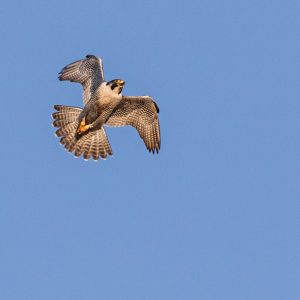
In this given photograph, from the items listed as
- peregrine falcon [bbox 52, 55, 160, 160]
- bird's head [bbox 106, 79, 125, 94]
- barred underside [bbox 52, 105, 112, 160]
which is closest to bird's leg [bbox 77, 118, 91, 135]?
peregrine falcon [bbox 52, 55, 160, 160]

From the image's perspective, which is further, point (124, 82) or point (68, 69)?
point (68, 69)

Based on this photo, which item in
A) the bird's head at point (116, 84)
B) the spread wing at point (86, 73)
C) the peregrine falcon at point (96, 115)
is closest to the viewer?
the bird's head at point (116, 84)

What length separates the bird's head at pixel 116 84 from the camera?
63.6ft

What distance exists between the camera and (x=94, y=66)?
68.2ft

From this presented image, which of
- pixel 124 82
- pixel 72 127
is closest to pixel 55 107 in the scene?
pixel 72 127

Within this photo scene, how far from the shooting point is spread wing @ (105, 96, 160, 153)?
20281 mm

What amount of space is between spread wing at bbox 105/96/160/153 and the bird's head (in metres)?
0.63

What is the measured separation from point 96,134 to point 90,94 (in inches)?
41.2

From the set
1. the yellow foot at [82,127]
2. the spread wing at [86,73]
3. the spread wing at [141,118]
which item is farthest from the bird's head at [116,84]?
the yellow foot at [82,127]

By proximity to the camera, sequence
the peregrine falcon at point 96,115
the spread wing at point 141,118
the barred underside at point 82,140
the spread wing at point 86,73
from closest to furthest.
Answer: the peregrine falcon at point 96,115, the spread wing at point 141,118, the spread wing at point 86,73, the barred underside at point 82,140

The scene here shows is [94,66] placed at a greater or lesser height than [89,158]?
greater

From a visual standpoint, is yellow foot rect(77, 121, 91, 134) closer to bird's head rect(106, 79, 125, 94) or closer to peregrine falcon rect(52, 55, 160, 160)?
peregrine falcon rect(52, 55, 160, 160)

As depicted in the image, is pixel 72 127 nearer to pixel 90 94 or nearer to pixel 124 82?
pixel 90 94

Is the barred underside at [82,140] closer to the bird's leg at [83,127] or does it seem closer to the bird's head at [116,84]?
the bird's leg at [83,127]
